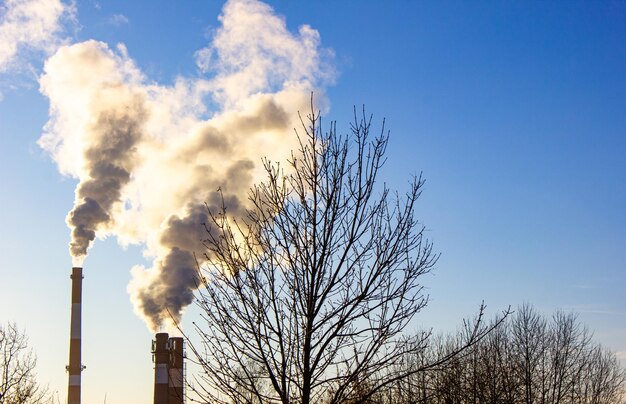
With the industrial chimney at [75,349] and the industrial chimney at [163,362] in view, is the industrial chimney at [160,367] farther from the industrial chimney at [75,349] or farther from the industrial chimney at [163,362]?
the industrial chimney at [75,349]

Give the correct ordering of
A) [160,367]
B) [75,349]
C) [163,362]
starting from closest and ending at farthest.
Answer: [160,367] < [163,362] < [75,349]

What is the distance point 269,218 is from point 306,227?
1.67 feet

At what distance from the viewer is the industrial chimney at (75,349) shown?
1626 inches

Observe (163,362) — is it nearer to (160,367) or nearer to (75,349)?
(160,367)

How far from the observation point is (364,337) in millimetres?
7535

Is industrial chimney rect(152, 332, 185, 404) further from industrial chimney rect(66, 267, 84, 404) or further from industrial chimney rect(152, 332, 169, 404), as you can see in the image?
industrial chimney rect(66, 267, 84, 404)

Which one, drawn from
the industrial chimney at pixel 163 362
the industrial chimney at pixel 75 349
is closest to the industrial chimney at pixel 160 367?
the industrial chimney at pixel 163 362

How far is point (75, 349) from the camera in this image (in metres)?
42.4

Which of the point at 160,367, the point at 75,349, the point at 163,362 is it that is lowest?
the point at 160,367

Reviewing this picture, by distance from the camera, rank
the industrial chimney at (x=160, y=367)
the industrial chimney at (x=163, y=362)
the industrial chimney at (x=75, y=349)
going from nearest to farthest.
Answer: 1. the industrial chimney at (x=160, y=367)
2. the industrial chimney at (x=163, y=362)
3. the industrial chimney at (x=75, y=349)

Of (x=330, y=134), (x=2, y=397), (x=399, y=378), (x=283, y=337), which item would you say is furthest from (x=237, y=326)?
(x=2, y=397)

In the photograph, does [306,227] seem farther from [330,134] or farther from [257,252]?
[330,134]

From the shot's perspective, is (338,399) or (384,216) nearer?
(338,399)

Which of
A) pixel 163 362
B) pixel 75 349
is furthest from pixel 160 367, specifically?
pixel 75 349
